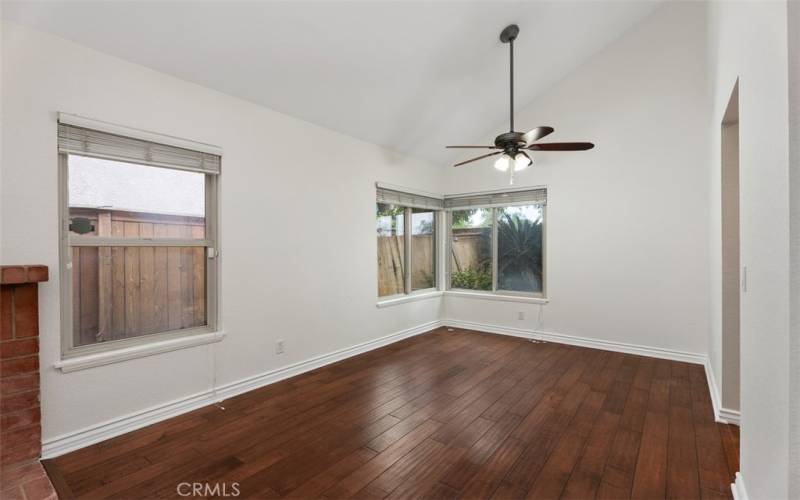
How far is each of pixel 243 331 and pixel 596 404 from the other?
2990 millimetres

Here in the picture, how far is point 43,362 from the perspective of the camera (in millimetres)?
2189

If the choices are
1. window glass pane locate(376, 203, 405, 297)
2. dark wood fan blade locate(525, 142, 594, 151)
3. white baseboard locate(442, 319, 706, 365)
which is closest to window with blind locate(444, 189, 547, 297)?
white baseboard locate(442, 319, 706, 365)

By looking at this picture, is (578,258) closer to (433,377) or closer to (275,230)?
(433,377)

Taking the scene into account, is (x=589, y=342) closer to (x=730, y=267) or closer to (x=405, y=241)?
(x=730, y=267)

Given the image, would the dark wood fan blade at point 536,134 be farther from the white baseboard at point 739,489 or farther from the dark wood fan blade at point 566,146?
the white baseboard at point 739,489

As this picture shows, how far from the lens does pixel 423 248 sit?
5695mm

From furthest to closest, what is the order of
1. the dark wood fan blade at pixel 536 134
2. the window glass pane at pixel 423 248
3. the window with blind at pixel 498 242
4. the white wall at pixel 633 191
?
the window glass pane at pixel 423 248 → the window with blind at pixel 498 242 → the white wall at pixel 633 191 → the dark wood fan blade at pixel 536 134

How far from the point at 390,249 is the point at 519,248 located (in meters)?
1.84

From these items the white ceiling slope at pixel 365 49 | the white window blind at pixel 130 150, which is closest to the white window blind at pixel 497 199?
the white ceiling slope at pixel 365 49

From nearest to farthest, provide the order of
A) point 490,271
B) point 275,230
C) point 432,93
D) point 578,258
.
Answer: point 275,230, point 432,93, point 578,258, point 490,271

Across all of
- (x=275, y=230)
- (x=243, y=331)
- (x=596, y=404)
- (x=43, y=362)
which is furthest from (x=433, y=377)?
(x=43, y=362)

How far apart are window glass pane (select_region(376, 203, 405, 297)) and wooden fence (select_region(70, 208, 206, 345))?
231 cm

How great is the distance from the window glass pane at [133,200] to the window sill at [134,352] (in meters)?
0.79

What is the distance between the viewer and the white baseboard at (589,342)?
4004mm
